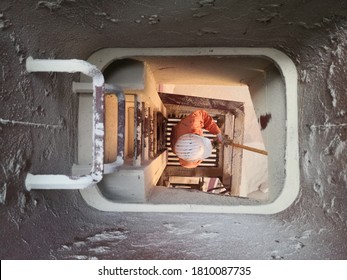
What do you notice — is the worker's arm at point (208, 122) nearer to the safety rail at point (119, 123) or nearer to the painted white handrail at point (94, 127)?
the safety rail at point (119, 123)

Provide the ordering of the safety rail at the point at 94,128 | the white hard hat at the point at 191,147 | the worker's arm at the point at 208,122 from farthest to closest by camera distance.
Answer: the worker's arm at the point at 208,122
the white hard hat at the point at 191,147
the safety rail at the point at 94,128

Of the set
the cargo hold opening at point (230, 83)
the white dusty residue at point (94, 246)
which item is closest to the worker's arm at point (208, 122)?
the cargo hold opening at point (230, 83)

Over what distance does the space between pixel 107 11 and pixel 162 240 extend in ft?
2.80

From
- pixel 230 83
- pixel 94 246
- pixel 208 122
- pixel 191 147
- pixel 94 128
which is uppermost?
pixel 230 83

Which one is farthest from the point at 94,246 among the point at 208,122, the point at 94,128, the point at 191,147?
the point at 208,122

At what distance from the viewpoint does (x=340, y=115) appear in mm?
1276

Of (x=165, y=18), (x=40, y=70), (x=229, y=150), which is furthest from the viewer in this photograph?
(x=229, y=150)

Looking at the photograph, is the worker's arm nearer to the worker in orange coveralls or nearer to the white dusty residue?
the worker in orange coveralls

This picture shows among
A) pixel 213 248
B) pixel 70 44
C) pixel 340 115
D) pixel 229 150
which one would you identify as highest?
pixel 70 44

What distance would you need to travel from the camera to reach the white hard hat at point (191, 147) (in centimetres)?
282

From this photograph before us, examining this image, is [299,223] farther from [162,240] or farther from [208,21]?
[208,21]

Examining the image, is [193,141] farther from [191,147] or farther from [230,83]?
[230,83]

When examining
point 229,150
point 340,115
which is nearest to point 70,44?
point 340,115

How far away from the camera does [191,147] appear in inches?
111
